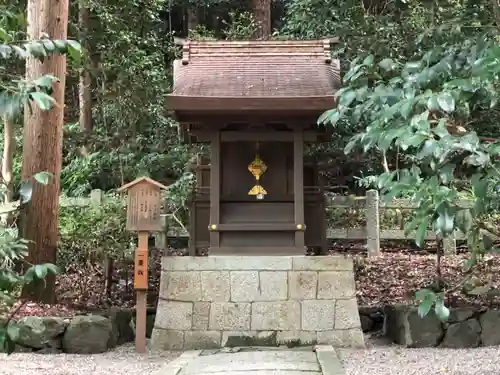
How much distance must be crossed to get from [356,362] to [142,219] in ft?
8.09

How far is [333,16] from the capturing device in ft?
29.6

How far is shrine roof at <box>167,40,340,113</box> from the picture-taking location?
5.65m

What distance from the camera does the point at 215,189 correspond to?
20.4ft

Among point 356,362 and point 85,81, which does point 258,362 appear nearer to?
point 356,362

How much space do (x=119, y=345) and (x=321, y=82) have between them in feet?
11.3

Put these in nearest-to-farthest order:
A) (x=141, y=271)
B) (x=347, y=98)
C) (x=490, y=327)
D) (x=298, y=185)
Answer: (x=347, y=98) < (x=490, y=327) < (x=141, y=271) < (x=298, y=185)

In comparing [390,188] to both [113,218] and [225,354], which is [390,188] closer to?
[225,354]

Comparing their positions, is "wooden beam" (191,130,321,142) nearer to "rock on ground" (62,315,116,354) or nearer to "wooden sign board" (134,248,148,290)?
"wooden sign board" (134,248,148,290)

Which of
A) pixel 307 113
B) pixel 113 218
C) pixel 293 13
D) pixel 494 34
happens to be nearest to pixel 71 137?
pixel 113 218

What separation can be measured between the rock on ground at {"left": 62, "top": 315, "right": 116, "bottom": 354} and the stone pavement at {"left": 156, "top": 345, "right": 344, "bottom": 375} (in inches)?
33.0

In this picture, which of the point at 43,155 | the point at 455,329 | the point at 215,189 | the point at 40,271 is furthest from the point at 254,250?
the point at 40,271

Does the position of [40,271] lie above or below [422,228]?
below

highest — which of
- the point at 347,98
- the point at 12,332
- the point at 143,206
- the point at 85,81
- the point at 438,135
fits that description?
the point at 85,81

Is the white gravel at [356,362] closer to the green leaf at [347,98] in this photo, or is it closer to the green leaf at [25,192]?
the green leaf at [347,98]
